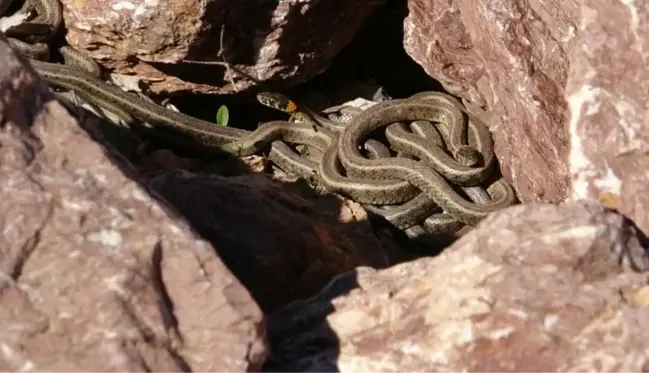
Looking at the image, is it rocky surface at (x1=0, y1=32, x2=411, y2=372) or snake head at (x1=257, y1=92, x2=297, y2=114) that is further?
snake head at (x1=257, y1=92, x2=297, y2=114)

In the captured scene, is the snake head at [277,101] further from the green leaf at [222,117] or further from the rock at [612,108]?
the rock at [612,108]

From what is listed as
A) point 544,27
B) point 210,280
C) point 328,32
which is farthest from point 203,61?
point 210,280

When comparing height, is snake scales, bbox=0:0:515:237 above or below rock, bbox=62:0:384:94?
below

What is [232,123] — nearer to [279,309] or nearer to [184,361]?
[279,309]

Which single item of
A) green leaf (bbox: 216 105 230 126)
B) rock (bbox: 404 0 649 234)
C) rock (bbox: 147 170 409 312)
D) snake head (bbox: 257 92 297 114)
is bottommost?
green leaf (bbox: 216 105 230 126)

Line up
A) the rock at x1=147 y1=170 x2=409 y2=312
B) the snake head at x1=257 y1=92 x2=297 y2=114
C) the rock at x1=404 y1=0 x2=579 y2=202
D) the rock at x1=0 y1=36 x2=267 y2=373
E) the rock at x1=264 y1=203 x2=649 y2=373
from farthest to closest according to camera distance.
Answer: the snake head at x1=257 y1=92 x2=297 y2=114
the rock at x1=404 y1=0 x2=579 y2=202
the rock at x1=147 y1=170 x2=409 y2=312
the rock at x1=264 y1=203 x2=649 y2=373
the rock at x1=0 y1=36 x2=267 y2=373

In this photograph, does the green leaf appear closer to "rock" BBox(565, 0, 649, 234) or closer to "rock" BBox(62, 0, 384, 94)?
"rock" BBox(62, 0, 384, 94)

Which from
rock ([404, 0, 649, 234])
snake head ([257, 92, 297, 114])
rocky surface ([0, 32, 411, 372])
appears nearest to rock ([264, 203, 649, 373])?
rocky surface ([0, 32, 411, 372])
